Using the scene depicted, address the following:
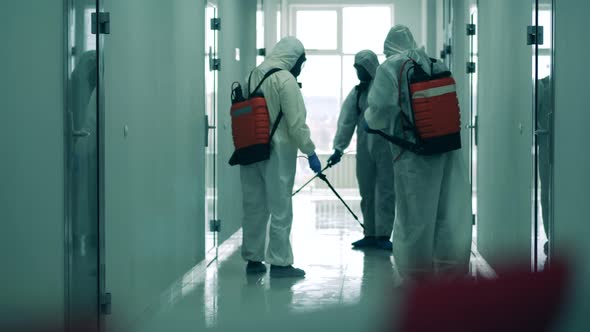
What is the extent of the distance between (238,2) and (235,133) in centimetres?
213

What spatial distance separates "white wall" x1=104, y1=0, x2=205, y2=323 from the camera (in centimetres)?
314

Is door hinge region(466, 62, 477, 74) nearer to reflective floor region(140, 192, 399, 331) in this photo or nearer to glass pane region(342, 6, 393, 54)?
reflective floor region(140, 192, 399, 331)

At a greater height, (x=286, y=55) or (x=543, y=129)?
(x=286, y=55)

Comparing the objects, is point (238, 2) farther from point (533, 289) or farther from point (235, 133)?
point (533, 289)

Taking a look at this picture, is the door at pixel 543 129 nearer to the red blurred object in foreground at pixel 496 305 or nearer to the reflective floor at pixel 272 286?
the reflective floor at pixel 272 286

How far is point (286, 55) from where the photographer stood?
457 cm

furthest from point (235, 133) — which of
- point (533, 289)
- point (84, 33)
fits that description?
point (533, 289)

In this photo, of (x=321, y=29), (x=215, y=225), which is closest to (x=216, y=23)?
(x=215, y=225)

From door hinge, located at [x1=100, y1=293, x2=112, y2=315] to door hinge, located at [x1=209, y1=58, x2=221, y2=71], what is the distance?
2443 millimetres

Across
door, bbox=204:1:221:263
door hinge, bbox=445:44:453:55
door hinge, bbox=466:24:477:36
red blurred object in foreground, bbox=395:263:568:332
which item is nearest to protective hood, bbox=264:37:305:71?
door, bbox=204:1:221:263

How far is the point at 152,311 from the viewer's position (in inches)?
142

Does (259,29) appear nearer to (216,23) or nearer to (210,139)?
(216,23)

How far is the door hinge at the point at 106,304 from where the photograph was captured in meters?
2.94

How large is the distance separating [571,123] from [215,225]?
9.44ft
